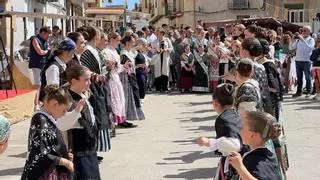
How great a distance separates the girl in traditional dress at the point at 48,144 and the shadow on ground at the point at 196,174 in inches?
108

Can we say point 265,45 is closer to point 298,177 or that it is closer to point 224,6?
point 298,177

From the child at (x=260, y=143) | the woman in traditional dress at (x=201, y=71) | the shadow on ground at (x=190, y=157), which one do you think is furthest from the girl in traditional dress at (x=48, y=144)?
the woman in traditional dress at (x=201, y=71)

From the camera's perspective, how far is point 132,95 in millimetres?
10414

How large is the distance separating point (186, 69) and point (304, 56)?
3342 mm

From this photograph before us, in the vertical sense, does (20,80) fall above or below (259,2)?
below

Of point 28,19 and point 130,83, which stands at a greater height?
point 28,19

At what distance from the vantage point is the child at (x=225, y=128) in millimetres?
4109

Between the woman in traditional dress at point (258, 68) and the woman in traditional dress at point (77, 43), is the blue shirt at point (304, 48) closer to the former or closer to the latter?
the woman in traditional dress at point (258, 68)

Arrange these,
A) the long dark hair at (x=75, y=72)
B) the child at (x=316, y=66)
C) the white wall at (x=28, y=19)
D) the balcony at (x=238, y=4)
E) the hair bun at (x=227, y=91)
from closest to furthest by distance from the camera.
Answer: the hair bun at (x=227, y=91) → the long dark hair at (x=75, y=72) → the child at (x=316, y=66) → the white wall at (x=28, y=19) → the balcony at (x=238, y=4)

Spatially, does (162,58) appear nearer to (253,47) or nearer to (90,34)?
(90,34)

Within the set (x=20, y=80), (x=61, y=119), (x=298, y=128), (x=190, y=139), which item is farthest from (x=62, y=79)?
(x=20, y=80)

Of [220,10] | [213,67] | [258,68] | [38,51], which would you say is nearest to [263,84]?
[258,68]

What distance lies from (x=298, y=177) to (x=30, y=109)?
21.1ft

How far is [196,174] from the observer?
7.09 metres
